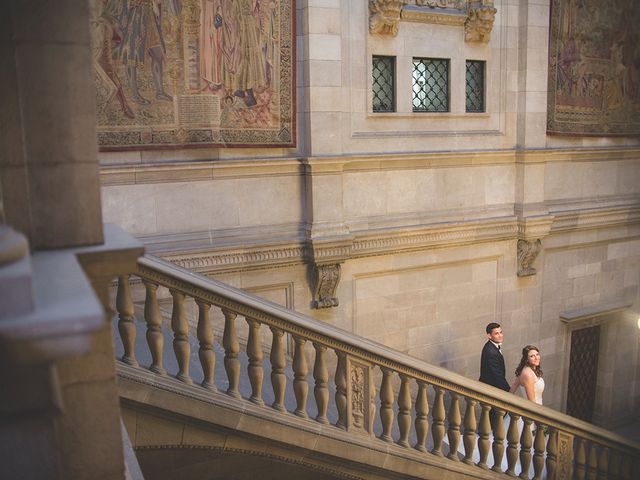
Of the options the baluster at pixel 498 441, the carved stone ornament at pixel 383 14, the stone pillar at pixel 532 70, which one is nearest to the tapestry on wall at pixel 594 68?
the stone pillar at pixel 532 70

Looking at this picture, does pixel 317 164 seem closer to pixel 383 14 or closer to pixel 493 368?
pixel 383 14

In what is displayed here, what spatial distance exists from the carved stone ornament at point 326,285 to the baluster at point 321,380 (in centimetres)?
305

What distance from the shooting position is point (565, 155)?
31.4 feet

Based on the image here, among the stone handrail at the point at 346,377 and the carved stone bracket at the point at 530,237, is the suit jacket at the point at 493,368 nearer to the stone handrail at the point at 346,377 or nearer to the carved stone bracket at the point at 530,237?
the stone handrail at the point at 346,377

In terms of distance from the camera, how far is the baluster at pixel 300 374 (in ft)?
14.3

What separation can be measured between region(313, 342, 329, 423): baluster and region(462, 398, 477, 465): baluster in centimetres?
131

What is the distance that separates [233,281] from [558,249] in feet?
17.5

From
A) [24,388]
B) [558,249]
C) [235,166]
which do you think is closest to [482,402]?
[235,166]

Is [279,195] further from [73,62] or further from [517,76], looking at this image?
[73,62]

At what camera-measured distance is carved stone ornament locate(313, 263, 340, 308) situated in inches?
297

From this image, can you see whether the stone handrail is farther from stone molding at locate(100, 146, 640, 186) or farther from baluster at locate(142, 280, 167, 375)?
stone molding at locate(100, 146, 640, 186)

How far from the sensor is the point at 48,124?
2.30 metres

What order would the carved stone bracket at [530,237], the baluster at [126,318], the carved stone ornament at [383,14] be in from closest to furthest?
the baluster at [126,318] → the carved stone ornament at [383,14] → the carved stone bracket at [530,237]

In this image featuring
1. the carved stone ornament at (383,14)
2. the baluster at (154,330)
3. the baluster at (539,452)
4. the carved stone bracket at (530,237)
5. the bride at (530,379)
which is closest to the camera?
the baluster at (154,330)
